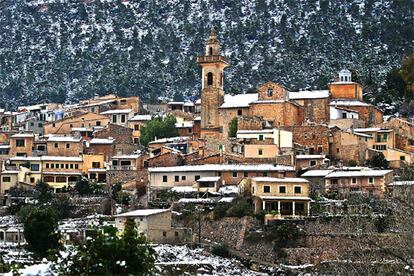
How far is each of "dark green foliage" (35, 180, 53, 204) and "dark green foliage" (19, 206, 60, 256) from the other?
1134 cm

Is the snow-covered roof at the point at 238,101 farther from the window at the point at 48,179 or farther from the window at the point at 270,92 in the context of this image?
the window at the point at 48,179

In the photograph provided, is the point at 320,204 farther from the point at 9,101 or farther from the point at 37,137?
the point at 9,101

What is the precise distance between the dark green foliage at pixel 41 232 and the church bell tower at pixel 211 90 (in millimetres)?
27396

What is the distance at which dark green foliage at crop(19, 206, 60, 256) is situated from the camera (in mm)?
58281

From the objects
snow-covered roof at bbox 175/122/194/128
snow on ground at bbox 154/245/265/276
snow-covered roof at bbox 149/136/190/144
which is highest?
snow-covered roof at bbox 175/122/194/128

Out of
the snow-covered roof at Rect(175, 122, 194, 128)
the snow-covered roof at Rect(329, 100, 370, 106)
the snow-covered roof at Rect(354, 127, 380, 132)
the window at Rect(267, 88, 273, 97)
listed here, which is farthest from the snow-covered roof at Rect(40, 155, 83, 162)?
the snow-covered roof at Rect(329, 100, 370, 106)

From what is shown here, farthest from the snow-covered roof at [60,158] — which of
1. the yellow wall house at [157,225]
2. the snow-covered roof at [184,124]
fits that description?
the yellow wall house at [157,225]

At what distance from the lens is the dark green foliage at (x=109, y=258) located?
32.2 metres

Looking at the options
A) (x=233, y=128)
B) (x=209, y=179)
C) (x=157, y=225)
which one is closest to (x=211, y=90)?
(x=233, y=128)

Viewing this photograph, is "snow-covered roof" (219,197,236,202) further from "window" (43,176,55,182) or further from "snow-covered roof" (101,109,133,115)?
"snow-covered roof" (101,109,133,115)

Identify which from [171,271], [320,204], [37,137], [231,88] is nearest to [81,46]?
[231,88]

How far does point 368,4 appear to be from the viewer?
14588cm

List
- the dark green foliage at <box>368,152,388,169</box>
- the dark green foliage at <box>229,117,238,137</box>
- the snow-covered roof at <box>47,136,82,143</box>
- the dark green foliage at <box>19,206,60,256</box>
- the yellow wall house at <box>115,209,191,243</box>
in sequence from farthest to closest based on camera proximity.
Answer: the snow-covered roof at <box>47,136,82,143</box> < the dark green foliage at <box>229,117,238,137</box> < the dark green foliage at <box>368,152,388,169</box> < the yellow wall house at <box>115,209,191,243</box> < the dark green foliage at <box>19,206,60,256</box>

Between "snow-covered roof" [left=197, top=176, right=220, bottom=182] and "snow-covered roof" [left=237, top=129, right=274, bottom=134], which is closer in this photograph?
"snow-covered roof" [left=197, top=176, right=220, bottom=182]
